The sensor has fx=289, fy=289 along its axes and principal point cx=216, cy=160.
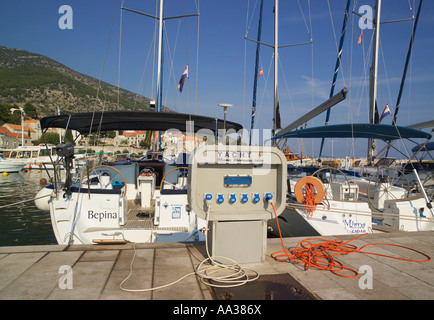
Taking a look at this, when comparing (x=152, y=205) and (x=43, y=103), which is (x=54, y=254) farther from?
(x=43, y=103)

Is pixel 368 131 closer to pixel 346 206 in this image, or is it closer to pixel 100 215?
pixel 346 206

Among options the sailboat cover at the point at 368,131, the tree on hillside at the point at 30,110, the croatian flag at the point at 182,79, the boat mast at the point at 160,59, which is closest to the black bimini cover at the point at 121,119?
the sailboat cover at the point at 368,131

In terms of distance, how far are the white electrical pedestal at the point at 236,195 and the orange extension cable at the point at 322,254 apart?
265 millimetres

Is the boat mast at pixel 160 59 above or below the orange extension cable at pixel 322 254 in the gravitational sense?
above

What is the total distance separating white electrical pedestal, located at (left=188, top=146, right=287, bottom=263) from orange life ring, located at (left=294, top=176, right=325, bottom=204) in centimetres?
285

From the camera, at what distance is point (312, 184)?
6637 millimetres

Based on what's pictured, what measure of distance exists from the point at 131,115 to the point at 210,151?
555cm

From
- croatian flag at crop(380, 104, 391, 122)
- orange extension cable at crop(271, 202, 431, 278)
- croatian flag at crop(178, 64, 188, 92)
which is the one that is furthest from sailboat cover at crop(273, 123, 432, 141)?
croatian flag at crop(178, 64, 188, 92)

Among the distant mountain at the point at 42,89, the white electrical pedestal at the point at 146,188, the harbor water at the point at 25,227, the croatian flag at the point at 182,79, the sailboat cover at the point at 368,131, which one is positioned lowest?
the harbor water at the point at 25,227

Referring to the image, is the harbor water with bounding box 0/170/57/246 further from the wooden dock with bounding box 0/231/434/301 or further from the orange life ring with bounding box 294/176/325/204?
the orange life ring with bounding box 294/176/325/204

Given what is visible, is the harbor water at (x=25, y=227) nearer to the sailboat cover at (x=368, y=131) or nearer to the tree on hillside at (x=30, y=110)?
the sailboat cover at (x=368, y=131)

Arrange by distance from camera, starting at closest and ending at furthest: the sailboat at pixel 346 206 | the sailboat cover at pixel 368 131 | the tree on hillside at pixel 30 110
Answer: the sailboat at pixel 346 206 < the sailboat cover at pixel 368 131 < the tree on hillside at pixel 30 110

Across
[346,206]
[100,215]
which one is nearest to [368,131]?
[346,206]

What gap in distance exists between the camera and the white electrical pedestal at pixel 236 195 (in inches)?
144
